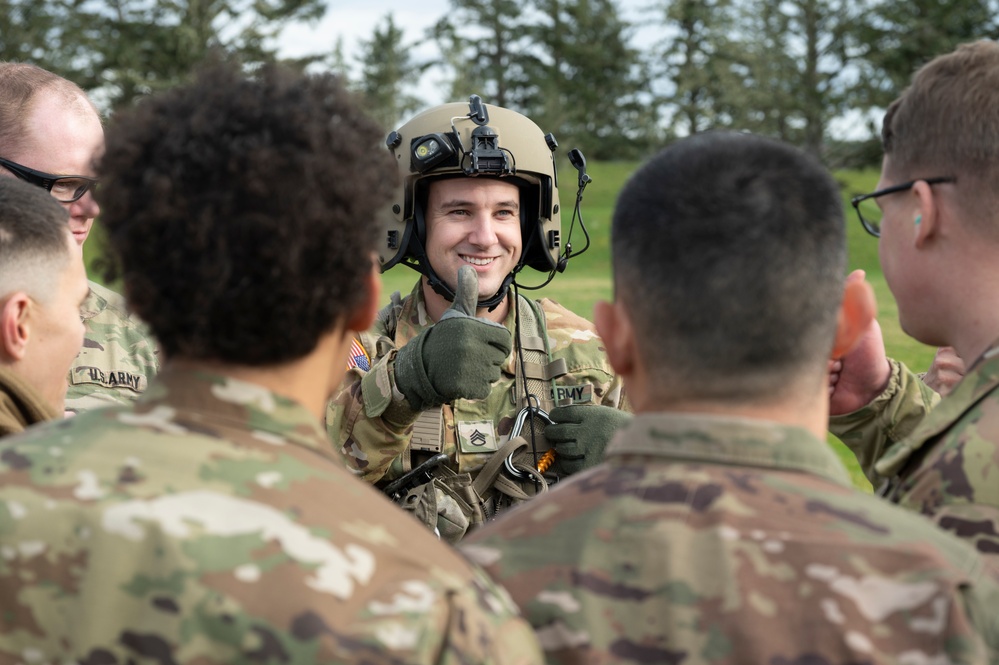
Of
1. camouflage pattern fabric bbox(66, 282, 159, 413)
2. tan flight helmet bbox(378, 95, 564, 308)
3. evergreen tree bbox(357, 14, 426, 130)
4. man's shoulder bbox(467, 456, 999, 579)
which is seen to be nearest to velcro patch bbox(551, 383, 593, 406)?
tan flight helmet bbox(378, 95, 564, 308)

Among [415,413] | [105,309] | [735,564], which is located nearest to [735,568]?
[735,564]

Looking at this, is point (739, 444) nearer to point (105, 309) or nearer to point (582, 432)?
point (582, 432)

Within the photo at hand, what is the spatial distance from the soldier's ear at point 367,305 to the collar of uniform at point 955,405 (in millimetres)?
1274

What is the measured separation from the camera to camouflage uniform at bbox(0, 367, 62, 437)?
2.54 m

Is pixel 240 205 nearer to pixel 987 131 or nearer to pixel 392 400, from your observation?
pixel 987 131

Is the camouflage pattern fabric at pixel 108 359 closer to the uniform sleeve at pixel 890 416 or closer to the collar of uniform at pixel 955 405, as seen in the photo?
the uniform sleeve at pixel 890 416

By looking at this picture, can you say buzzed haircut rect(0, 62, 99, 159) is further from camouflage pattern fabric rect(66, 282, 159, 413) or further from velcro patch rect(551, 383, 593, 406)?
velcro patch rect(551, 383, 593, 406)

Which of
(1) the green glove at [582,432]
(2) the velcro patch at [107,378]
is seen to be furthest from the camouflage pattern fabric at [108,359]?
(1) the green glove at [582,432]

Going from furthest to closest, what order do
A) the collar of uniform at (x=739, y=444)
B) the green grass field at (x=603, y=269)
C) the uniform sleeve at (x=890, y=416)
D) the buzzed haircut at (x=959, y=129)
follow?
the green grass field at (x=603, y=269) < the uniform sleeve at (x=890, y=416) < the buzzed haircut at (x=959, y=129) < the collar of uniform at (x=739, y=444)

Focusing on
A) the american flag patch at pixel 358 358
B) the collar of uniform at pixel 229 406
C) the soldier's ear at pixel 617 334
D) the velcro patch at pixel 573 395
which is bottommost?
the velcro patch at pixel 573 395

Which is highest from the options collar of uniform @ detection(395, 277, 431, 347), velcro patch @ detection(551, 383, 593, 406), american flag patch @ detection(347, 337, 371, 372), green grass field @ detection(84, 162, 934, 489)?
collar of uniform @ detection(395, 277, 431, 347)

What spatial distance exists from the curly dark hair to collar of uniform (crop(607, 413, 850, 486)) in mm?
604

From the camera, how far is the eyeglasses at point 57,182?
14.0ft

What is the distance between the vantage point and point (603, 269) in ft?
97.7
